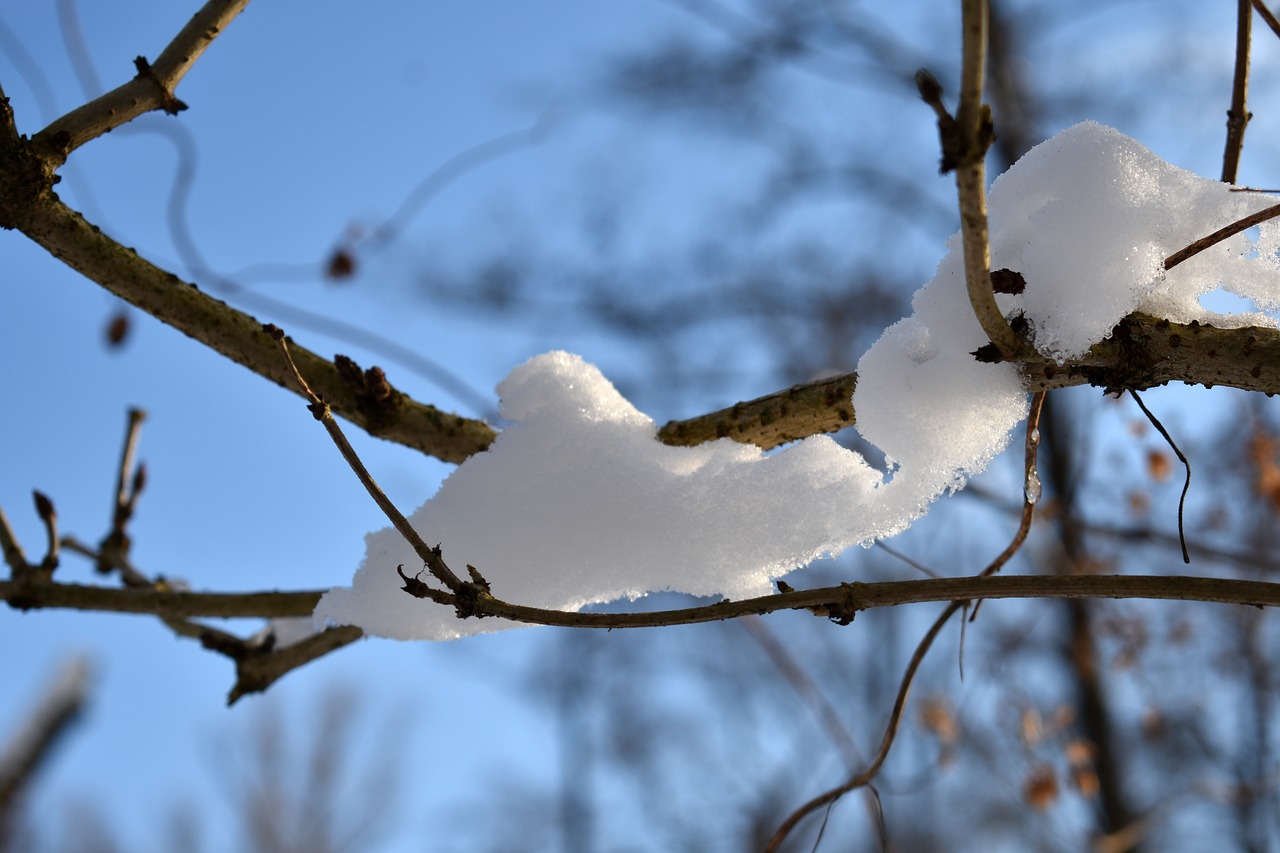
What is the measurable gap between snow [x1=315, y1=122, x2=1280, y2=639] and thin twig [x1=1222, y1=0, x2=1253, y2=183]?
283 millimetres

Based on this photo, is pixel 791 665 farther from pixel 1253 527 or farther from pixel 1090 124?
pixel 1253 527

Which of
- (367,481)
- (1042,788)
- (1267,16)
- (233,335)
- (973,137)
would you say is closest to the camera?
(973,137)

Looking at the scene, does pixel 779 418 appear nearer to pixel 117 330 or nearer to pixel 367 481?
pixel 367 481

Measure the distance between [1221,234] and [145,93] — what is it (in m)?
0.92

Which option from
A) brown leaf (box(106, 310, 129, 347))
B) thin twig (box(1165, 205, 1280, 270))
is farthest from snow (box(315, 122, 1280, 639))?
brown leaf (box(106, 310, 129, 347))

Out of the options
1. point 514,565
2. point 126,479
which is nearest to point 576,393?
point 514,565

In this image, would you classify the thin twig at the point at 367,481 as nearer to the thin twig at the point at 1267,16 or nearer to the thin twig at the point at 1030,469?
the thin twig at the point at 1030,469

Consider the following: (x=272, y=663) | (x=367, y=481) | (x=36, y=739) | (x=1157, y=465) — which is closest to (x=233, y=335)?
(x=367, y=481)

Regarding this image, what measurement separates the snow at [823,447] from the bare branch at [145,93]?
43 cm

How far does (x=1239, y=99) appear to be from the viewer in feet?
3.08

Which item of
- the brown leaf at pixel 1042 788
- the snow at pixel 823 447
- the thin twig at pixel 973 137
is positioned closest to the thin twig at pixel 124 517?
the snow at pixel 823 447

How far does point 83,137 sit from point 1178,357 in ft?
3.14

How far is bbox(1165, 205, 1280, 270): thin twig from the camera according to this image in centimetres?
62

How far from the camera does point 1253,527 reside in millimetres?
5047
